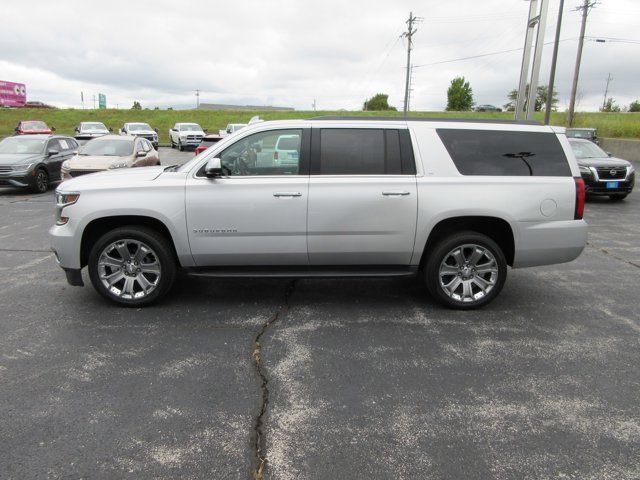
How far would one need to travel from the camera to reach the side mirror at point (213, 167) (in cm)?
437

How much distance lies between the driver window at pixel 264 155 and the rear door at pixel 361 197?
8.1 inches

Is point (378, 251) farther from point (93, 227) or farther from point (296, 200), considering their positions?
point (93, 227)

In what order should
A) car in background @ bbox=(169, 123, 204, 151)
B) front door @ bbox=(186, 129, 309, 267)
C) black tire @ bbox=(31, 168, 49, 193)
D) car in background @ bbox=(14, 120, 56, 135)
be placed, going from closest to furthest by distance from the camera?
front door @ bbox=(186, 129, 309, 267)
black tire @ bbox=(31, 168, 49, 193)
car in background @ bbox=(14, 120, 56, 135)
car in background @ bbox=(169, 123, 204, 151)

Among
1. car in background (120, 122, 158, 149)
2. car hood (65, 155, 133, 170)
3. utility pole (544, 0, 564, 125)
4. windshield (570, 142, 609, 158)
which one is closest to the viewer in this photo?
car hood (65, 155, 133, 170)

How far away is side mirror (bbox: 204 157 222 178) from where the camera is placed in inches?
172

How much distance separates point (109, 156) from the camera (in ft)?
41.4

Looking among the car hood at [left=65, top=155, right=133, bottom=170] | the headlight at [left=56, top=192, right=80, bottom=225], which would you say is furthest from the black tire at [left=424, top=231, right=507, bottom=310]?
the car hood at [left=65, top=155, right=133, bottom=170]

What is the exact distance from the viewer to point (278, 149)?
15.3 feet

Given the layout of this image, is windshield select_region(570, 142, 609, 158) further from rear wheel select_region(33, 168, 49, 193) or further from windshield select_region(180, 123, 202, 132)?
windshield select_region(180, 123, 202, 132)

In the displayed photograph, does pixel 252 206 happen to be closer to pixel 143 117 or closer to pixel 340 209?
pixel 340 209

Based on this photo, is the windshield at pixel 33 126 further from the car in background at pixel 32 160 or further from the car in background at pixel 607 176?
the car in background at pixel 607 176

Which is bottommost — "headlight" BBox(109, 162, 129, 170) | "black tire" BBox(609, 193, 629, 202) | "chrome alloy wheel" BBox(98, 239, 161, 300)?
"chrome alloy wheel" BBox(98, 239, 161, 300)

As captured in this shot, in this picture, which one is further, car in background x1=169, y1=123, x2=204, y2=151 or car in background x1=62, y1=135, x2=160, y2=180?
car in background x1=169, y1=123, x2=204, y2=151

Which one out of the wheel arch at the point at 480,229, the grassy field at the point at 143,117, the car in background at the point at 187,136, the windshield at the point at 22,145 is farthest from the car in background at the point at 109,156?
the grassy field at the point at 143,117
